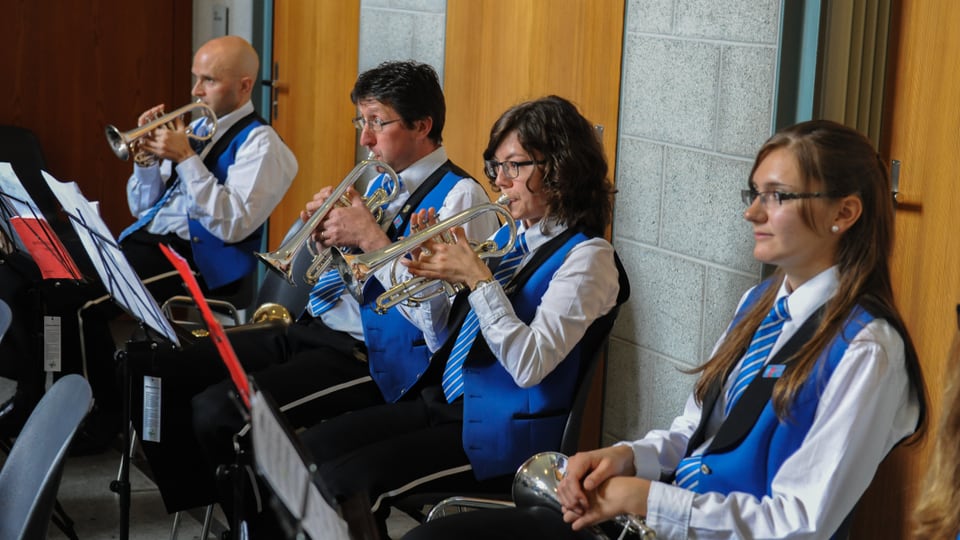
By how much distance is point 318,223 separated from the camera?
2902 millimetres

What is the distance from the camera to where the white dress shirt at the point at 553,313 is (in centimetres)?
231

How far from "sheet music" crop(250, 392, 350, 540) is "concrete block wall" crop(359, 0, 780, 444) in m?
1.61

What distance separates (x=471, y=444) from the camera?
2.44 meters

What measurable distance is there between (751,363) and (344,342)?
55.6 inches

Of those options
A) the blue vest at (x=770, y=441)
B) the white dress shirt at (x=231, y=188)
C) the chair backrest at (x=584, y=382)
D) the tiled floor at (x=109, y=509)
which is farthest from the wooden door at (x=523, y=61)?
the blue vest at (x=770, y=441)

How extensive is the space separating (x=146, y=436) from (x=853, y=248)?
164 cm

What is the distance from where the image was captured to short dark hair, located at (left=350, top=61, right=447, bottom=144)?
3.06 metres

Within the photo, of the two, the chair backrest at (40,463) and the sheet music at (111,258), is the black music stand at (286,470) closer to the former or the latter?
the chair backrest at (40,463)

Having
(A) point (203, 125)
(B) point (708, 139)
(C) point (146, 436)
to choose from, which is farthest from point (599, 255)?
(A) point (203, 125)

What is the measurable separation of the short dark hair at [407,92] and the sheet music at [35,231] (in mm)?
840

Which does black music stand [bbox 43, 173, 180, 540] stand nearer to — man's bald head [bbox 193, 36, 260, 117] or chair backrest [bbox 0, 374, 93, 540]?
chair backrest [bbox 0, 374, 93, 540]

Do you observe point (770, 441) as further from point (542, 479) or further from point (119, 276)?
point (119, 276)

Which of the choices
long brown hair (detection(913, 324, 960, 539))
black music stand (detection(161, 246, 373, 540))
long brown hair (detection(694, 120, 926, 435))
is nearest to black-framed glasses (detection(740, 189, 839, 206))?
long brown hair (detection(694, 120, 926, 435))

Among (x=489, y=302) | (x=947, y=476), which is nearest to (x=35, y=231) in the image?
(x=489, y=302)
